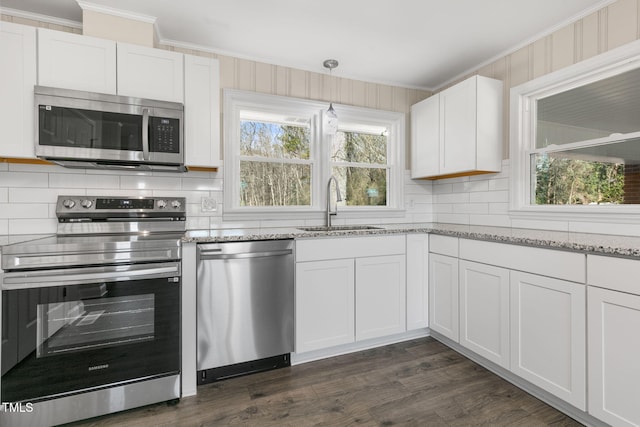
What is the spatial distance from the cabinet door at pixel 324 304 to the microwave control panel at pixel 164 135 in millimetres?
1161

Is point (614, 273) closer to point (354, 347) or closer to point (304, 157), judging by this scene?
point (354, 347)

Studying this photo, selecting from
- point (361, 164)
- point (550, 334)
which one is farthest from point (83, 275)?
point (550, 334)

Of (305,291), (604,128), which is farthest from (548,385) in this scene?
(604,128)

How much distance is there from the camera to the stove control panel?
2145mm

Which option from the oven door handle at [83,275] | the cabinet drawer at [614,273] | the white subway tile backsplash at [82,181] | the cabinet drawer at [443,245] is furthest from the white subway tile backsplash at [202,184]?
the cabinet drawer at [614,273]

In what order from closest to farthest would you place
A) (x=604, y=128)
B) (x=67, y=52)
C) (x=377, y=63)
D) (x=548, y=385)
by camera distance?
(x=548, y=385), (x=67, y=52), (x=604, y=128), (x=377, y=63)

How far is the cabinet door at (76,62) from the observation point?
6.13 feet

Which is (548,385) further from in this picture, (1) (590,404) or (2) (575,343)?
(2) (575,343)

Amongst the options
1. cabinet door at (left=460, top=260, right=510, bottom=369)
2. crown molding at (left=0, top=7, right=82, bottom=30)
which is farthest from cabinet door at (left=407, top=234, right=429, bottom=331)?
crown molding at (left=0, top=7, right=82, bottom=30)

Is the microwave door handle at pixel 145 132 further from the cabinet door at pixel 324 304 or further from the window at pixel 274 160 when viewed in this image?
the cabinet door at pixel 324 304

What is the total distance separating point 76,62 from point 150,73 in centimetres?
40

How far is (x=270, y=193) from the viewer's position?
2.86m

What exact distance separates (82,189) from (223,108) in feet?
3.88

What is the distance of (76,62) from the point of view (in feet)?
6.30
